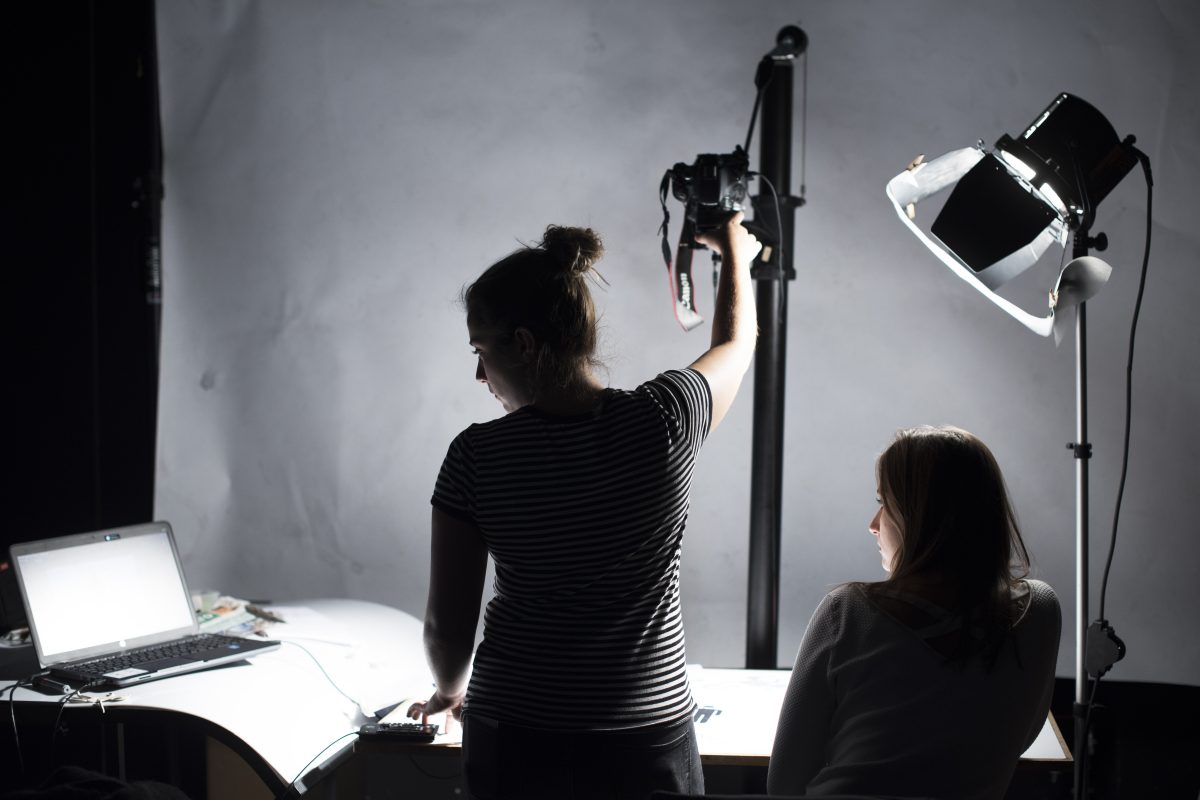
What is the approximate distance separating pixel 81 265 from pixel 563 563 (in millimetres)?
2061

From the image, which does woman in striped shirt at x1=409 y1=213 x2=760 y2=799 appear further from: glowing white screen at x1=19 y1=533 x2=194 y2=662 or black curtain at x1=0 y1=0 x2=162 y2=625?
black curtain at x1=0 y1=0 x2=162 y2=625

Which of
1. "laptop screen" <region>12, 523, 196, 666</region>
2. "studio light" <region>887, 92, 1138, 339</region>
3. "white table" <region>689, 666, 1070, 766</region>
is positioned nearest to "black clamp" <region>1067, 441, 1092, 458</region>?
"studio light" <region>887, 92, 1138, 339</region>

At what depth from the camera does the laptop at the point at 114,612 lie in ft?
6.45

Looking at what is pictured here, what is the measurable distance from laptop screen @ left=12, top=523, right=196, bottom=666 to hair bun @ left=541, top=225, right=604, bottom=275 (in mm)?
1372

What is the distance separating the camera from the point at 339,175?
2.64 m

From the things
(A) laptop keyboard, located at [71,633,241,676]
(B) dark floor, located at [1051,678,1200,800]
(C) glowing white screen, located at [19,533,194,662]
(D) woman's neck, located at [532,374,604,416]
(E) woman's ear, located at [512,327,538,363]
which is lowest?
(B) dark floor, located at [1051,678,1200,800]

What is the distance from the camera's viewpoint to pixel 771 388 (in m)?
2.14

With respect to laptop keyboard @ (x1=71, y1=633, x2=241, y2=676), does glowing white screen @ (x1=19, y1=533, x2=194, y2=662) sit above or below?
above

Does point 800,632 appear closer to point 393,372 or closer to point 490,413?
point 490,413

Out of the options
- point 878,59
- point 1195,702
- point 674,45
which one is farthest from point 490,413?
point 1195,702

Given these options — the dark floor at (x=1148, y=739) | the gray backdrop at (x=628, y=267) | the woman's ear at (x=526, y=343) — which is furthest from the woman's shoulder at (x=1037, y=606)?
the dark floor at (x=1148, y=739)

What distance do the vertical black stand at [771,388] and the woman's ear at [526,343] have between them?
91 cm

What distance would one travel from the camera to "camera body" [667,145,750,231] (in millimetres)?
1777

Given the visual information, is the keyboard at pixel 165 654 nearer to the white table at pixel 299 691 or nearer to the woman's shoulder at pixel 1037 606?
the white table at pixel 299 691
